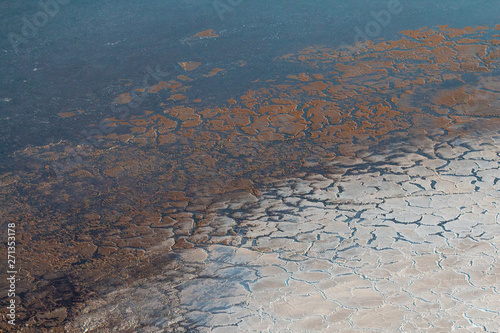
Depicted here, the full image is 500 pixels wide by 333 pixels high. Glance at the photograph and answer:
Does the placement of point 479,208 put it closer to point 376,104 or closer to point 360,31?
point 376,104

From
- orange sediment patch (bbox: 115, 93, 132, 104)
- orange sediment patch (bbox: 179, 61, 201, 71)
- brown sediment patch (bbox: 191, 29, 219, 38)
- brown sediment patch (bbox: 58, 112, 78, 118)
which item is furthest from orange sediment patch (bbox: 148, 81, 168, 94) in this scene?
brown sediment patch (bbox: 191, 29, 219, 38)

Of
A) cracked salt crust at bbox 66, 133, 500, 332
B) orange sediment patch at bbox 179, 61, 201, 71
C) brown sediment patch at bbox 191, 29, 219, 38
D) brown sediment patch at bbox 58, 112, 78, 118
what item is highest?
brown sediment patch at bbox 191, 29, 219, 38

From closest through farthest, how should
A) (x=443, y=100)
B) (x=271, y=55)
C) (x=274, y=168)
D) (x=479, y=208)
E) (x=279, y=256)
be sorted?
1. (x=279, y=256)
2. (x=479, y=208)
3. (x=274, y=168)
4. (x=443, y=100)
5. (x=271, y=55)

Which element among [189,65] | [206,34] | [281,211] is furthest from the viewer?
[206,34]

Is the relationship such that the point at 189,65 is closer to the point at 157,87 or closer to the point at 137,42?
the point at 157,87

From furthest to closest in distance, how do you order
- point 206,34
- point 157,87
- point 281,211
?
point 206,34, point 157,87, point 281,211

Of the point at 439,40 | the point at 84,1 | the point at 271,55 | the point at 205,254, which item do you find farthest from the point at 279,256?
the point at 84,1

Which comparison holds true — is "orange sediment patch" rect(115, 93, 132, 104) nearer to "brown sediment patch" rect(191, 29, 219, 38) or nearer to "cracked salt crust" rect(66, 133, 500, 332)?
"brown sediment patch" rect(191, 29, 219, 38)

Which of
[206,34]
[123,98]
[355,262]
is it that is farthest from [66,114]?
[355,262]
